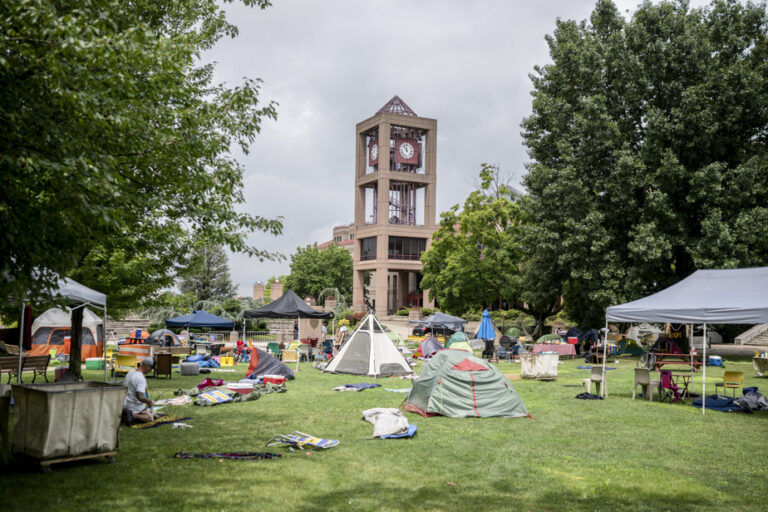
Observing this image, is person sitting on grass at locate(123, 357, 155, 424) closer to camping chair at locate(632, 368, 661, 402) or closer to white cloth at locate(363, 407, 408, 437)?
white cloth at locate(363, 407, 408, 437)

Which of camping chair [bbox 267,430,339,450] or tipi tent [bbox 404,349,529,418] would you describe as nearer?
camping chair [bbox 267,430,339,450]

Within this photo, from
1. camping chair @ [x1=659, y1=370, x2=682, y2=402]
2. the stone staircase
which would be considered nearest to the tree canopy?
camping chair @ [x1=659, y1=370, x2=682, y2=402]

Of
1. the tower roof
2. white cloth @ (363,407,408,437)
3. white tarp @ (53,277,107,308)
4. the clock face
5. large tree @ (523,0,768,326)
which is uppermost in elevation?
the tower roof

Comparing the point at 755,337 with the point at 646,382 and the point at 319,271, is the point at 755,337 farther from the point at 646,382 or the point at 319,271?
the point at 319,271

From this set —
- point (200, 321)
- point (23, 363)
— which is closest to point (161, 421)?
point (23, 363)

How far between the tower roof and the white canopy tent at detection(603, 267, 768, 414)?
56.1m

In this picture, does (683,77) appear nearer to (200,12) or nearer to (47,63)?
(200,12)

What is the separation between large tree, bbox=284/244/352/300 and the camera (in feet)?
256

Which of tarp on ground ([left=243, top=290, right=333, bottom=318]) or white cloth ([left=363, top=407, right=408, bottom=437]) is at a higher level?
tarp on ground ([left=243, top=290, right=333, bottom=318])

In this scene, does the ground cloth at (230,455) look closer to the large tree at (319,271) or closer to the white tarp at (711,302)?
the white tarp at (711,302)

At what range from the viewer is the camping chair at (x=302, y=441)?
9.17 meters

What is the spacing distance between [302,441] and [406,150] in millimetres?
59757

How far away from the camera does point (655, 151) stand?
1078 inches

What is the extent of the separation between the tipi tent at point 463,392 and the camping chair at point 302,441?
3343 millimetres
